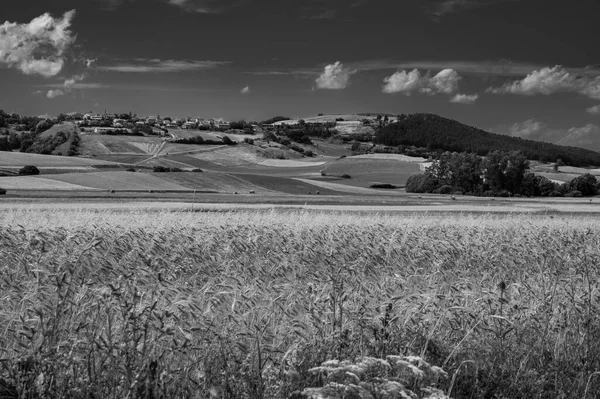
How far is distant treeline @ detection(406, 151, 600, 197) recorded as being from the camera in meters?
123

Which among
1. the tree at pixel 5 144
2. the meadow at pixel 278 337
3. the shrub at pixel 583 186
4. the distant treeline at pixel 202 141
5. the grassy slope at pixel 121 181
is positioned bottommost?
the grassy slope at pixel 121 181

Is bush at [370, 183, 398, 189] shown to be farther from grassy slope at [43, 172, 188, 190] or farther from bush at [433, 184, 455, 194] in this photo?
grassy slope at [43, 172, 188, 190]

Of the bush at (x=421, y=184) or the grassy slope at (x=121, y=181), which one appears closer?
the grassy slope at (x=121, y=181)

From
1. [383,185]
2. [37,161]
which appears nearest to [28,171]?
[37,161]

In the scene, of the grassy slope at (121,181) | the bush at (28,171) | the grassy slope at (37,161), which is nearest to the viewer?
the grassy slope at (121,181)

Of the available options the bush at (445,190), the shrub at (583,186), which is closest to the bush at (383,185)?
the bush at (445,190)

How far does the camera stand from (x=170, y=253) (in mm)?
13633

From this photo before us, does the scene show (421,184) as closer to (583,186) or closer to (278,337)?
(583,186)

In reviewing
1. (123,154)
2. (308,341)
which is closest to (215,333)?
(308,341)

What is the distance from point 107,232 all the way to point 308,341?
36.7ft

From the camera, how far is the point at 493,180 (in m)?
124

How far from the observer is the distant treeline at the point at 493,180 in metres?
123

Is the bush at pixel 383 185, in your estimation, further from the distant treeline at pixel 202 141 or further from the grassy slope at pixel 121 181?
the distant treeline at pixel 202 141

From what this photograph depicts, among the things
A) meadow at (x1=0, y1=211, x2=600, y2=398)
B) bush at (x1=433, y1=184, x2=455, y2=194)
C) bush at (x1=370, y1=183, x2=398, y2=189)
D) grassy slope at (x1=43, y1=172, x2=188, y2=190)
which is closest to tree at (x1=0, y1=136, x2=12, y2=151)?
grassy slope at (x1=43, y1=172, x2=188, y2=190)
